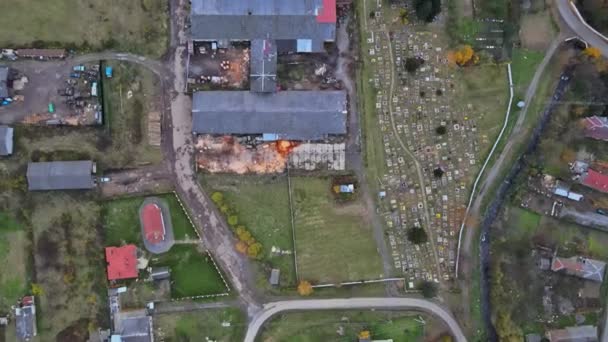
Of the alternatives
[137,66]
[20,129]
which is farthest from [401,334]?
[20,129]

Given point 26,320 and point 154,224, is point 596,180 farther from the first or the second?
point 26,320

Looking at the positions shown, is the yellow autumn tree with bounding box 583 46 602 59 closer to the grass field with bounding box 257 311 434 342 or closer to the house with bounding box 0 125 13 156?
the grass field with bounding box 257 311 434 342

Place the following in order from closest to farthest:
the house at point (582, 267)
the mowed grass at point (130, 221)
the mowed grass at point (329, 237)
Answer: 1. the house at point (582, 267)
2. the mowed grass at point (329, 237)
3. the mowed grass at point (130, 221)

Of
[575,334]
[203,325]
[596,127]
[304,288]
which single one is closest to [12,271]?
[203,325]

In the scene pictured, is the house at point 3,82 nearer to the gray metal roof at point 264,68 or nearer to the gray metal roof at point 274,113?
the gray metal roof at point 274,113

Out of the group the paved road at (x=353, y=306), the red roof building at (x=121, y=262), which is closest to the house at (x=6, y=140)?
the red roof building at (x=121, y=262)

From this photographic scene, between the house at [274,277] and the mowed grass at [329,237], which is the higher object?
the mowed grass at [329,237]

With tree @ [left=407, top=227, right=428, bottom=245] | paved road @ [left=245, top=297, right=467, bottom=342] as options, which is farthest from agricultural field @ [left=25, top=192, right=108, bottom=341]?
tree @ [left=407, top=227, right=428, bottom=245]
